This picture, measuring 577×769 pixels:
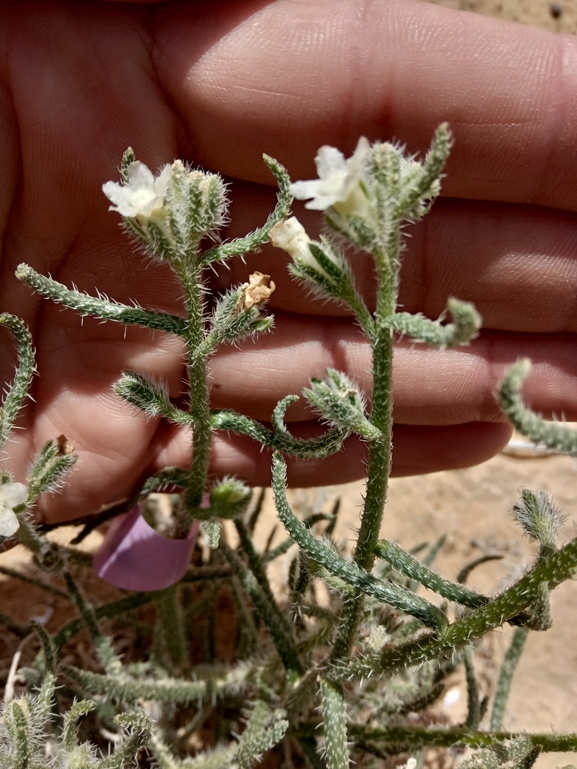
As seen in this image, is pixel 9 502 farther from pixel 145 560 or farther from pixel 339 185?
pixel 339 185

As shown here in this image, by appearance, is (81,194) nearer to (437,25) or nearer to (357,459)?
(437,25)

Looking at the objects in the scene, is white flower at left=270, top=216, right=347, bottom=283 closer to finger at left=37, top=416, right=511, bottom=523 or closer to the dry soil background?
finger at left=37, top=416, right=511, bottom=523

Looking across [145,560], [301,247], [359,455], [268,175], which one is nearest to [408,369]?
[359,455]

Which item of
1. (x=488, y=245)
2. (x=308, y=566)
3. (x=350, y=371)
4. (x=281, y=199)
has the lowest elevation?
(x=308, y=566)

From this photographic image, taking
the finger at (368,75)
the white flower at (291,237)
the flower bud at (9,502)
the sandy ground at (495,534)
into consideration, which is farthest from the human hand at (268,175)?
the sandy ground at (495,534)

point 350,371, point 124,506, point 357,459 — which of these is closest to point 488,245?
point 350,371

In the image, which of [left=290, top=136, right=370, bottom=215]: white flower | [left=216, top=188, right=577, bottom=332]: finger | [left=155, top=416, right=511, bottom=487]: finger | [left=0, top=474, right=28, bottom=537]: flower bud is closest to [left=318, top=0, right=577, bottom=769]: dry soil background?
[left=155, top=416, right=511, bottom=487]: finger

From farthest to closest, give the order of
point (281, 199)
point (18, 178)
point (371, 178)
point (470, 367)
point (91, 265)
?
1. point (470, 367)
2. point (91, 265)
3. point (18, 178)
4. point (281, 199)
5. point (371, 178)
